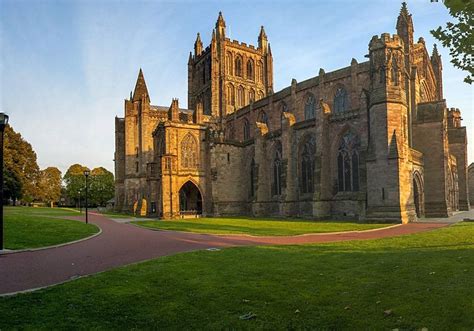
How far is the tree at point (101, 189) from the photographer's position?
9875 cm

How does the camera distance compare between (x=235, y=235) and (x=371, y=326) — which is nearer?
(x=371, y=326)

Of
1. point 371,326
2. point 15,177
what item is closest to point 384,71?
point 371,326

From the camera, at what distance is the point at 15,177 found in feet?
193

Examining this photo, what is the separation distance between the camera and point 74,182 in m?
103

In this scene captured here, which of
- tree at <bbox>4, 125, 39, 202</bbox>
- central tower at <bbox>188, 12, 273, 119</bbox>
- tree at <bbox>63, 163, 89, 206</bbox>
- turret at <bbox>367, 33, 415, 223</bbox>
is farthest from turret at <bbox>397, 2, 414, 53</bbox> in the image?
tree at <bbox>63, 163, 89, 206</bbox>

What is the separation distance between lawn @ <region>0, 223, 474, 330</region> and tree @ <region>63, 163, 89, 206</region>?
9128 cm

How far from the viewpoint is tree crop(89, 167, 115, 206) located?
9875cm

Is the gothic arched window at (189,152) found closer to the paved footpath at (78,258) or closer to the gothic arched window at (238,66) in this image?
the gothic arched window at (238,66)

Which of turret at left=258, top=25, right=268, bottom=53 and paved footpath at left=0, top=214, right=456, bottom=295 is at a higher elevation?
turret at left=258, top=25, right=268, bottom=53

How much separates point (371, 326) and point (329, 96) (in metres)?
40.5

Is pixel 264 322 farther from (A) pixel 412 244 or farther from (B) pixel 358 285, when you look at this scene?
(A) pixel 412 244

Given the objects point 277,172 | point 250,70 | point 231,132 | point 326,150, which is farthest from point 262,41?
point 326,150

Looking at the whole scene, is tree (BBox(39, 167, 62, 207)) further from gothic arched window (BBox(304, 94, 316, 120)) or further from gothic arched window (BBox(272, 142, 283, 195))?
gothic arched window (BBox(304, 94, 316, 120))

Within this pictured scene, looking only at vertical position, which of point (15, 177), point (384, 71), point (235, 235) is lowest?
point (235, 235)
